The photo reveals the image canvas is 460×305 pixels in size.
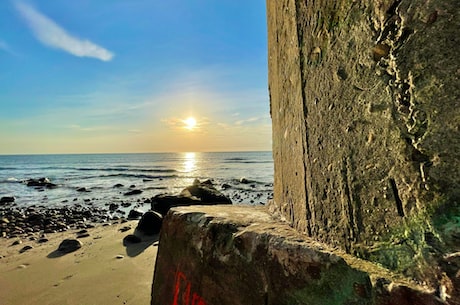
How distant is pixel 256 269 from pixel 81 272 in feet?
14.4

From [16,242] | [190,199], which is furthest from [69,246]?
[190,199]

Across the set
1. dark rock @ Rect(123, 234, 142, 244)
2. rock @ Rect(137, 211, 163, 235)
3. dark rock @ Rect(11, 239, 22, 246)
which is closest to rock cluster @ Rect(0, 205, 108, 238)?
dark rock @ Rect(11, 239, 22, 246)

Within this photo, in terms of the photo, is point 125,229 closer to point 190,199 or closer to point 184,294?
point 190,199

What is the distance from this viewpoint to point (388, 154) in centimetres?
92

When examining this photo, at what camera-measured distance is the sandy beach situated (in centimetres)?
373

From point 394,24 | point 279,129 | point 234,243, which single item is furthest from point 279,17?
point 234,243

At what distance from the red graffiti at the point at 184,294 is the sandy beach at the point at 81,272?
6.69 feet

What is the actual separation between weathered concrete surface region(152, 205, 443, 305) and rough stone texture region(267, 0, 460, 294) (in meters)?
0.08

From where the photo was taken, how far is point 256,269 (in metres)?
1.30

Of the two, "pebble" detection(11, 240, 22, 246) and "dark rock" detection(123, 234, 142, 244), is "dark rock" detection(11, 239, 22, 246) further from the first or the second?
"dark rock" detection(123, 234, 142, 244)

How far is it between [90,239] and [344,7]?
718 cm

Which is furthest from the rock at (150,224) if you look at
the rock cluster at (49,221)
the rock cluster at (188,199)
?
the rock cluster at (49,221)

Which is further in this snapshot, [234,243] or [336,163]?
[234,243]

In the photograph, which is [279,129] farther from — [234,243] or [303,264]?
[303,264]
